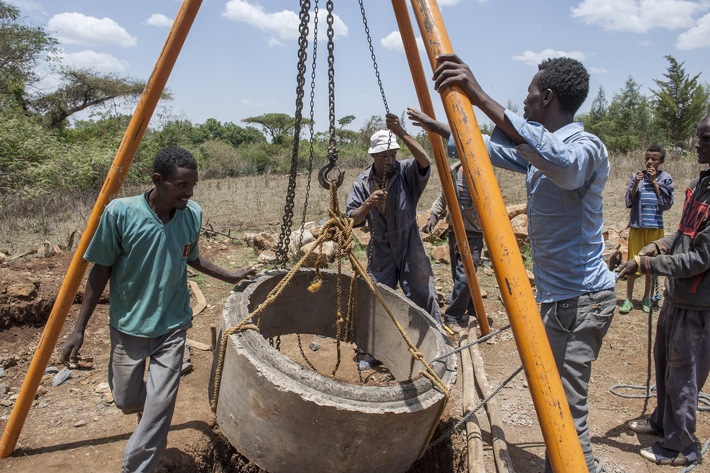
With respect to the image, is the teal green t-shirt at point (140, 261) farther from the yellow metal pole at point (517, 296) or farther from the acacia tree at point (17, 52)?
the acacia tree at point (17, 52)

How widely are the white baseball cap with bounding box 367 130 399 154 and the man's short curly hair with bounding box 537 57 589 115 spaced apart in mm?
1952

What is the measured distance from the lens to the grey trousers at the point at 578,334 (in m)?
2.44

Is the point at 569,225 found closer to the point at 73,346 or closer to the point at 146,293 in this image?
the point at 146,293

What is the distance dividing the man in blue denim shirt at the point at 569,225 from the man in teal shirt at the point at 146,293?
5.65 ft

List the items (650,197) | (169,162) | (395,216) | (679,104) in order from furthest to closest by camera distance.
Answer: (679,104), (650,197), (395,216), (169,162)

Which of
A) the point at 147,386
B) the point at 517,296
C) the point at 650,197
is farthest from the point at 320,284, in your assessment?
the point at 650,197

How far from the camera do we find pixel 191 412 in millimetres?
3738

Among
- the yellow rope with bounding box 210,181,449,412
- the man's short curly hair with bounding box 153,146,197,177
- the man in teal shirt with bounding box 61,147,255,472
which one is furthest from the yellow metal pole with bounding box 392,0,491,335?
the man in teal shirt with bounding box 61,147,255,472

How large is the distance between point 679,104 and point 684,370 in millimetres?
29762

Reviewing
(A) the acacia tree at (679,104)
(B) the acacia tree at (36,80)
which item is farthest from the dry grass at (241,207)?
(A) the acacia tree at (679,104)

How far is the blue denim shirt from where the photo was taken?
2.21m

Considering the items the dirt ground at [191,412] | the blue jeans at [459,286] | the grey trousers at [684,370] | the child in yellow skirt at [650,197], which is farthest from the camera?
the child in yellow skirt at [650,197]

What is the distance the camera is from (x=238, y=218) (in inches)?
445

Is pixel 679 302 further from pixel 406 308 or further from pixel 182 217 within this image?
pixel 182 217
